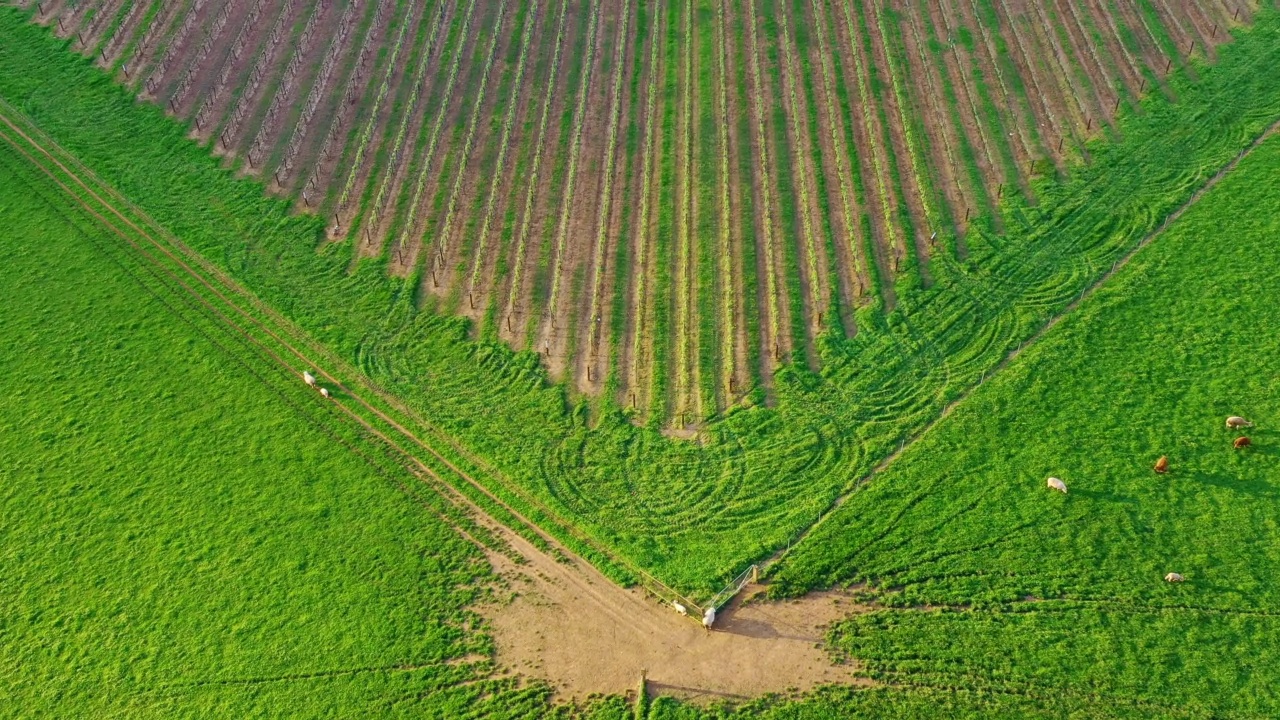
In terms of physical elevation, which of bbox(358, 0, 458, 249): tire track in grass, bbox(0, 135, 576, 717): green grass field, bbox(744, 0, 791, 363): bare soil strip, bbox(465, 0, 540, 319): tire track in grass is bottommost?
bbox(0, 135, 576, 717): green grass field

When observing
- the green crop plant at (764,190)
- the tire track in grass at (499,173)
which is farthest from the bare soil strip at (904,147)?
the tire track in grass at (499,173)

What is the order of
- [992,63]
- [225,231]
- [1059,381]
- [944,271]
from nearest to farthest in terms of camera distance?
1. [1059,381]
2. [944,271]
3. [225,231]
4. [992,63]

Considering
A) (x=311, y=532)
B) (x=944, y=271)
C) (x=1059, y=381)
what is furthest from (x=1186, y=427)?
(x=311, y=532)

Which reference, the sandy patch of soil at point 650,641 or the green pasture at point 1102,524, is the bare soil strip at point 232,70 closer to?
the sandy patch of soil at point 650,641

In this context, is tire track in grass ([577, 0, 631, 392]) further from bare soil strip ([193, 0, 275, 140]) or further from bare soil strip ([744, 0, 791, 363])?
bare soil strip ([193, 0, 275, 140])

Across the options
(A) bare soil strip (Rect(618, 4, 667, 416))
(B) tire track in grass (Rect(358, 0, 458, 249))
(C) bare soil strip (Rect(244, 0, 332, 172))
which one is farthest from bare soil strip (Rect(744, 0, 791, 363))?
(C) bare soil strip (Rect(244, 0, 332, 172))

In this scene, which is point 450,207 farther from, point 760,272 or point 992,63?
point 992,63
